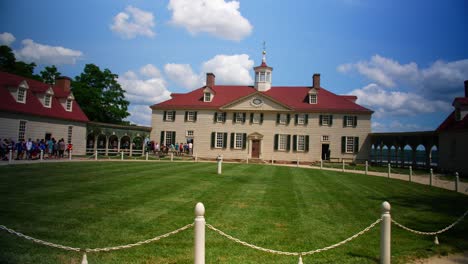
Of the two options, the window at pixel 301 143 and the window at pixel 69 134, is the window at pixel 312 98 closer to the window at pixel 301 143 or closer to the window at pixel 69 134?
the window at pixel 301 143

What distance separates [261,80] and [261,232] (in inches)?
1437

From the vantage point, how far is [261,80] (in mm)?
42469

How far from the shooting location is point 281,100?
39.7 m

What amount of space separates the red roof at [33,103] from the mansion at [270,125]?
34.1 ft

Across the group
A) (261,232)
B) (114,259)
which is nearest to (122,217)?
(114,259)

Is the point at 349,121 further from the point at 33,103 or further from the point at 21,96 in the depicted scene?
the point at 21,96

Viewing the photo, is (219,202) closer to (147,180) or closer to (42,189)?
(147,180)

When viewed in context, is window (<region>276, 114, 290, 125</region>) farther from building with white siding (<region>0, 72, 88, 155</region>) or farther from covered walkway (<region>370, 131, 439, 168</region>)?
building with white siding (<region>0, 72, 88, 155</region>)

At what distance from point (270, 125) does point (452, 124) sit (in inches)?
705

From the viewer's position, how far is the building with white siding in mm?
25828

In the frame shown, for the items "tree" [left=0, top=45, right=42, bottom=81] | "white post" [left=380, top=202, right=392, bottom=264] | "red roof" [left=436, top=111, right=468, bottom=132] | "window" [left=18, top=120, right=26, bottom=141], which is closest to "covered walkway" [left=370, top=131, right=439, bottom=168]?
"red roof" [left=436, top=111, right=468, bottom=132]

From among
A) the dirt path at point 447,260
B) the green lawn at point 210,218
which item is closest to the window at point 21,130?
the green lawn at point 210,218

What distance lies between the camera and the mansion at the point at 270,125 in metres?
36.4

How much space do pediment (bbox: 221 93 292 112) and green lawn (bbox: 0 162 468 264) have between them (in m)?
24.1
